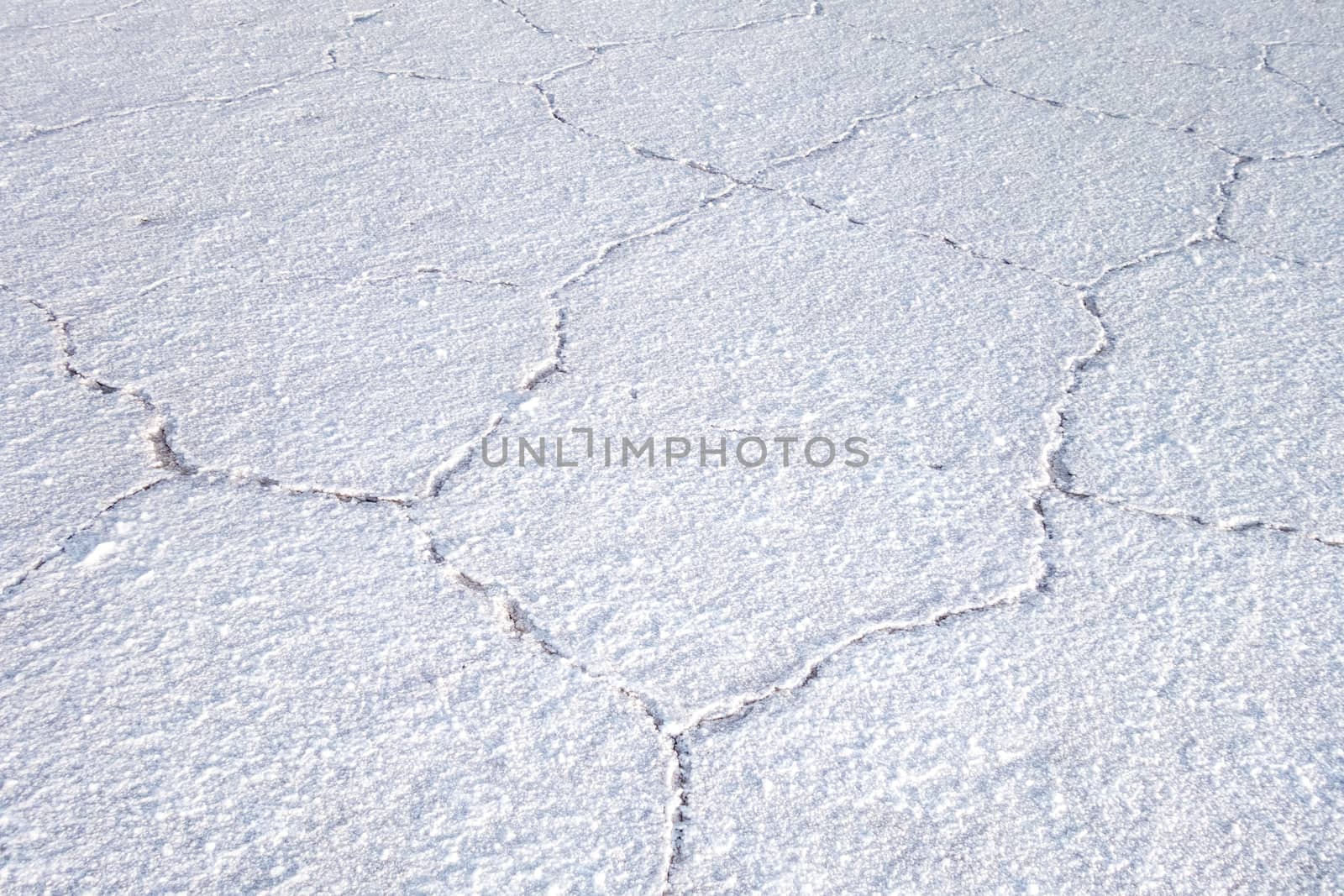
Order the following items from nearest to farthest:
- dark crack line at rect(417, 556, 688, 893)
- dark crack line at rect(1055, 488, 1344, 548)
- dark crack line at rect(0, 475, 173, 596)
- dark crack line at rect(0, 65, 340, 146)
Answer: dark crack line at rect(417, 556, 688, 893) → dark crack line at rect(0, 475, 173, 596) → dark crack line at rect(1055, 488, 1344, 548) → dark crack line at rect(0, 65, 340, 146)

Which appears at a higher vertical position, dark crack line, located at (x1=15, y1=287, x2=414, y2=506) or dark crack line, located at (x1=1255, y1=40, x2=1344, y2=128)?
dark crack line, located at (x1=1255, y1=40, x2=1344, y2=128)

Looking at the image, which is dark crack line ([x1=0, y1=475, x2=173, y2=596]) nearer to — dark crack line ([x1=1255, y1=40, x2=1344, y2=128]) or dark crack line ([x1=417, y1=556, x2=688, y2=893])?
dark crack line ([x1=417, y1=556, x2=688, y2=893])

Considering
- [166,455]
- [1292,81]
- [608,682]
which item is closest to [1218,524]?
[608,682]

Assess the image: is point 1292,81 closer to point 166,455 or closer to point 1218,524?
point 1218,524

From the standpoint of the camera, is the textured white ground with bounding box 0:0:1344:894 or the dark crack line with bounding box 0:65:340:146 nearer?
the textured white ground with bounding box 0:0:1344:894

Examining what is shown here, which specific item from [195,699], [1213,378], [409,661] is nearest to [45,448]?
[195,699]

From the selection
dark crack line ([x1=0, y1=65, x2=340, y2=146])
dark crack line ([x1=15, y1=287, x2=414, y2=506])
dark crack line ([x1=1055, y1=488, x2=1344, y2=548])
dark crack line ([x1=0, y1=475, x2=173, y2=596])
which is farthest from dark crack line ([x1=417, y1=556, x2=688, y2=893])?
dark crack line ([x1=0, y1=65, x2=340, y2=146])

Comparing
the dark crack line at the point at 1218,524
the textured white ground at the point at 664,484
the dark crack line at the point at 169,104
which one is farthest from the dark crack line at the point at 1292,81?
the dark crack line at the point at 169,104

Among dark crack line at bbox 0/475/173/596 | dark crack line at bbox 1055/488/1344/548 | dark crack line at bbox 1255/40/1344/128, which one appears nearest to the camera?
dark crack line at bbox 0/475/173/596
